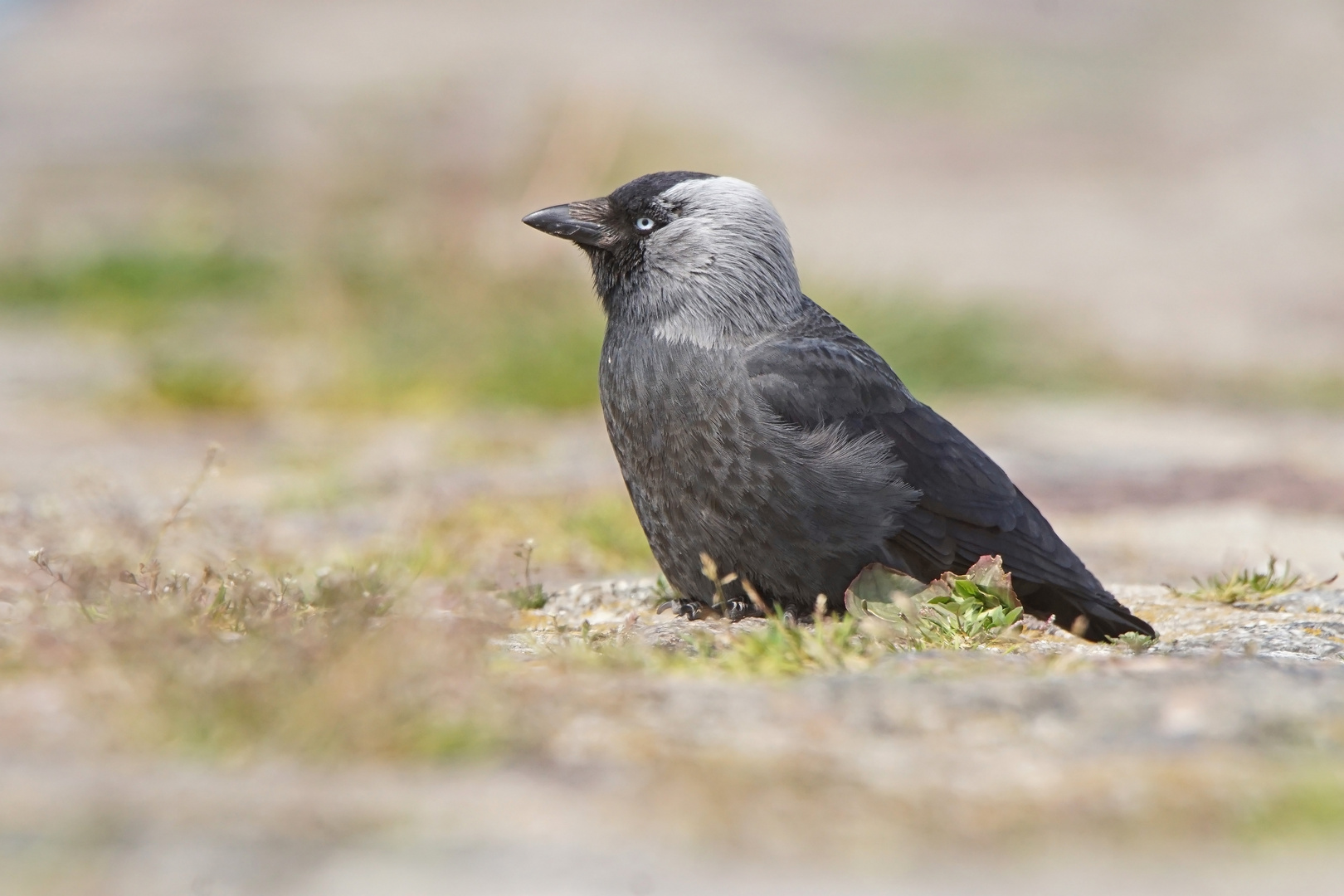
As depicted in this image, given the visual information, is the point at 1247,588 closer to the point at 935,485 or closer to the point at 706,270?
the point at 935,485

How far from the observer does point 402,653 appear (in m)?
2.66

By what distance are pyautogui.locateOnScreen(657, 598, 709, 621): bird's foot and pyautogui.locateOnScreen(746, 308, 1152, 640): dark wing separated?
1.92 ft

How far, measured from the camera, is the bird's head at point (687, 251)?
472cm

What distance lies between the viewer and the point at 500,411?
9.59m

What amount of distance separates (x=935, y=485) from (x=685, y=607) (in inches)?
31.5

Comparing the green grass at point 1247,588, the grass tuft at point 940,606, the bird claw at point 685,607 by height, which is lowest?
the bird claw at point 685,607

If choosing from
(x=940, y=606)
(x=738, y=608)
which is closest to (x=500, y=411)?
(x=738, y=608)

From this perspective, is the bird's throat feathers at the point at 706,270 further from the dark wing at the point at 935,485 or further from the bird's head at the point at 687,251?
the dark wing at the point at 935,485

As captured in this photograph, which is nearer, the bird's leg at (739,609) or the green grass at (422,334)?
the bird's leg at (739,609)

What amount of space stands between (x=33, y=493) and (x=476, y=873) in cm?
552

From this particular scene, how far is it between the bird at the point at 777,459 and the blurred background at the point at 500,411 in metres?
0.86

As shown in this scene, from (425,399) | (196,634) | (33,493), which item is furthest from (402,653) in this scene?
(425,399)

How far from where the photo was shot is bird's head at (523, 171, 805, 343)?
472 centimetres

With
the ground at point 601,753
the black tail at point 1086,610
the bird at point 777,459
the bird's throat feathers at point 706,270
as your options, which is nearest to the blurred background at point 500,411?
the ground at point 601,753
